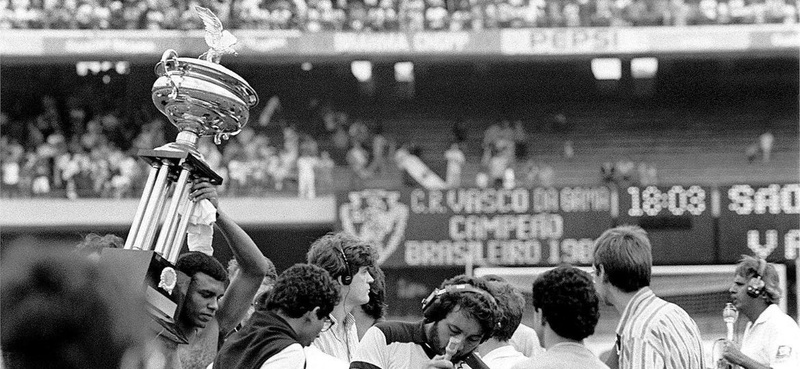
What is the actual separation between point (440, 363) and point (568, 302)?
407 millimetres

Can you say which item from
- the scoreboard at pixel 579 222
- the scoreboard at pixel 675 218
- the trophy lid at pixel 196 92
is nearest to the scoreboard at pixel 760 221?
the scoreboard at pixel 579 222

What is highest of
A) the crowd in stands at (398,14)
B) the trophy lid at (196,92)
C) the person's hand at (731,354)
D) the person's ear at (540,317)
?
the crowd in stands at (398,14)

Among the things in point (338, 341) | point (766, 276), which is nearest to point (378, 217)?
point (766, 276)

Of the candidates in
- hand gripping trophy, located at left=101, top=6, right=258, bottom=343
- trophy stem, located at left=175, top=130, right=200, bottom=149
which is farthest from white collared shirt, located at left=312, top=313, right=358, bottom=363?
trophy stem, located at left=175, top=130, right=200, bottom=149

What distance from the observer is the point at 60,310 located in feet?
4.16

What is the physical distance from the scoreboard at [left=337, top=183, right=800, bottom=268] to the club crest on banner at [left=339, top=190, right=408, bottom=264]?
0.6 inches

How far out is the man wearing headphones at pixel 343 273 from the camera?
419cm

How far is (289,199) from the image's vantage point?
17.2 m

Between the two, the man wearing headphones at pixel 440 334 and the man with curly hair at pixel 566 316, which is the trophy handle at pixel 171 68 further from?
the man with curly hair at pixel 566 316

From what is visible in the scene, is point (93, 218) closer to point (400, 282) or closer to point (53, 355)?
point (400, 282)

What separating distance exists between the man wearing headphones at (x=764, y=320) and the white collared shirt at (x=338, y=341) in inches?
76.8

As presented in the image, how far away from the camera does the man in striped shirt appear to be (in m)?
3.93

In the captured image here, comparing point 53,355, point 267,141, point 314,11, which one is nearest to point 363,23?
point 314,11

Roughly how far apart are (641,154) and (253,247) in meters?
16.5
